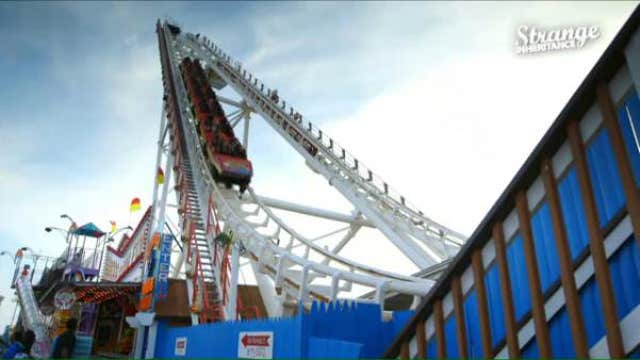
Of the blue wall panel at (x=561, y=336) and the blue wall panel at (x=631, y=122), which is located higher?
the blue wall panel at (x=631, y=122)

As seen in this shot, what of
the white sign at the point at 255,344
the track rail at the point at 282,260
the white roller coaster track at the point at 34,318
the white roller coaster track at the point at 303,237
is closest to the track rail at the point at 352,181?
the white roller coaster track at the point at 303,237

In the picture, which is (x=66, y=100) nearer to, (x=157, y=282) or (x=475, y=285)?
(x=157, y=282)

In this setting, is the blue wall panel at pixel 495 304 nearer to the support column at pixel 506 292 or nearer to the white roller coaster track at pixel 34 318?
the support column at pixel 506 292

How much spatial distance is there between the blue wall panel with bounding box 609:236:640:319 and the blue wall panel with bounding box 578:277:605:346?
0.14 m

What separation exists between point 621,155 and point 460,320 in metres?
2.05

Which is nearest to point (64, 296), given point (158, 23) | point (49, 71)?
point (49, 71)

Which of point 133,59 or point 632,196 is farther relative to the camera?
point 133,59

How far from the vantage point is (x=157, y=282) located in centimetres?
1399

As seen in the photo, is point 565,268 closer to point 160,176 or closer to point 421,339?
point 421,339

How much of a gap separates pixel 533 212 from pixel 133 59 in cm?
1306

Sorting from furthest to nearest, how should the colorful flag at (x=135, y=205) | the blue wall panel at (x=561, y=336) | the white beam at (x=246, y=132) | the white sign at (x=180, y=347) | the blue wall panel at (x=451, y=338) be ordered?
the colorful flag at (x=135, y=205), the white beam at (x=246, y=132), the white sign at (x=180, y=347), the blue wall panel at (x=451, y=338), the blue wall panel at (x=561, y=336)

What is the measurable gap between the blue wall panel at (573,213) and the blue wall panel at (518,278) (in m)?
0.43

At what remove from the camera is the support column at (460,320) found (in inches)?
172

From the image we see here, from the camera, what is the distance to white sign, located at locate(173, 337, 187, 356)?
10.7 metres
